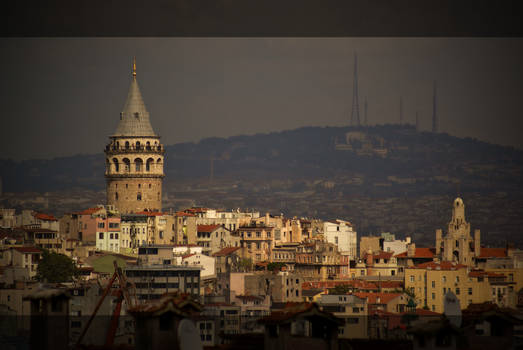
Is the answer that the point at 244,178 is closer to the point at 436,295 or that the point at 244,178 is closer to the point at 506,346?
the point at 436,295

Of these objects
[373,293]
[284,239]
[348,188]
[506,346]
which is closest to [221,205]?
[348,188]

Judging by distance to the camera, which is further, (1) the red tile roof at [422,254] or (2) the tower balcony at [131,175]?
(2) the tower balcony at [131,175]

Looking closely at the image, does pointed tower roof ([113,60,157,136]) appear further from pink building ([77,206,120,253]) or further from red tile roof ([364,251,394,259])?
red tile roof ([364,251,394,259])

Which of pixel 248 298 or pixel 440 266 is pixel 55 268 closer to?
pixel 248 298

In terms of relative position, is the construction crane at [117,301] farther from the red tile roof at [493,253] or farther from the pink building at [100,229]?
the red tile roof at [493,253]

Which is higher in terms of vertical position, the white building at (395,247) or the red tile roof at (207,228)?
the red tile roof at (207,228)

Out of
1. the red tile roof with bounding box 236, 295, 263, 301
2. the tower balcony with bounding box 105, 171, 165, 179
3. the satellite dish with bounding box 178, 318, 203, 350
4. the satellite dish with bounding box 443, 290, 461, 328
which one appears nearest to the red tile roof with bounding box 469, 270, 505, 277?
the red tile roof with bounding box 236, 295, 263, 301

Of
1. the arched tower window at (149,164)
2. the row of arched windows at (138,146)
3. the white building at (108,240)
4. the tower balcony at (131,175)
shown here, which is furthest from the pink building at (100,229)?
the row of arched windows at (138,146)
